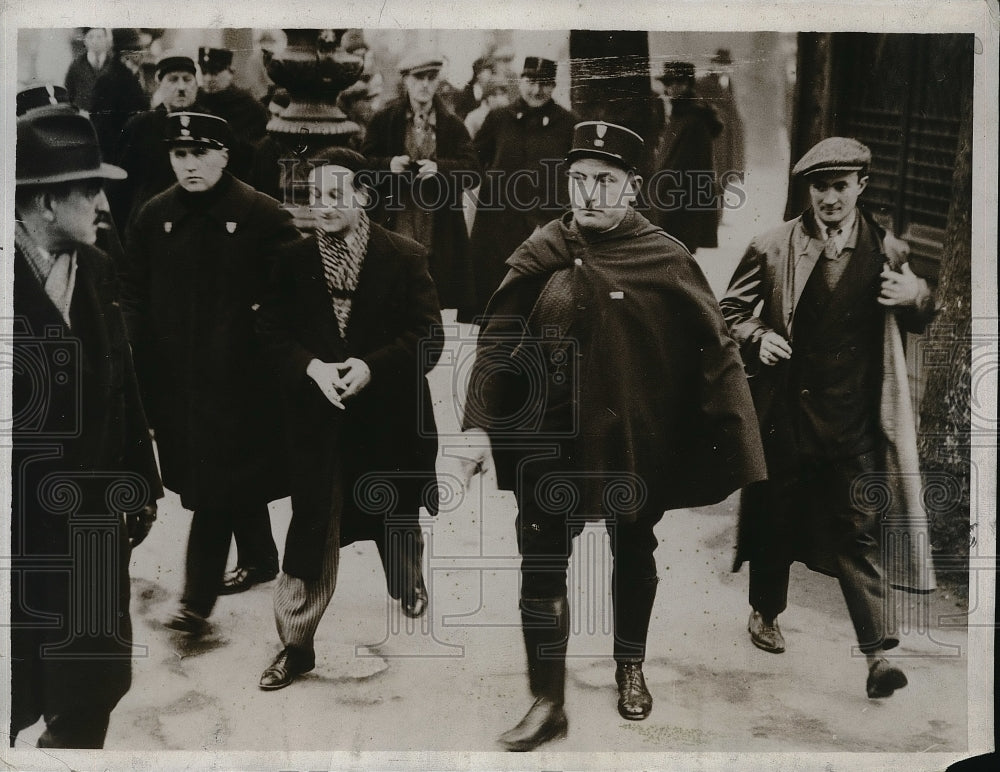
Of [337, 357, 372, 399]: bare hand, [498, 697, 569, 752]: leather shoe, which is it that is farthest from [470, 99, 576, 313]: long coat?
[498, 697, 569, 752]: leather shoe

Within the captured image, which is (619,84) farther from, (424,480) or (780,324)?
(424,480)

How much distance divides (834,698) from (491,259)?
88.0 inches

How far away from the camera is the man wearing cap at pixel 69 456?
391 centimetres

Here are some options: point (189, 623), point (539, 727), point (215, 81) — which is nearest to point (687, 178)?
point (215, 81)

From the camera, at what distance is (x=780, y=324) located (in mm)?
3930

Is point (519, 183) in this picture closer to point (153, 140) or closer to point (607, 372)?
point (607, 372)

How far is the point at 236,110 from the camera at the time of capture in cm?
389

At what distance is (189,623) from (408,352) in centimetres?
140

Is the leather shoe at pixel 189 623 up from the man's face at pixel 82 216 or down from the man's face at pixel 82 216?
down

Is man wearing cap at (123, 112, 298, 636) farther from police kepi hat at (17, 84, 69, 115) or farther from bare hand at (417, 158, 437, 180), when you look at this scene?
bare hand at (417, 158, 437, 180)

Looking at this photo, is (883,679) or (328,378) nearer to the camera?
(328,378)

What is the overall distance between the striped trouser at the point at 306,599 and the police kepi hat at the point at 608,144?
1.77 meters

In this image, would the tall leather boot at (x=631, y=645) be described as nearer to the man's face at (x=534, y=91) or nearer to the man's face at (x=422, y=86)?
the man's face at (x=534, y=91)

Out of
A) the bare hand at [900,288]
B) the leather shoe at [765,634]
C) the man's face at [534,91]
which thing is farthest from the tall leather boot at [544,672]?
the man's face at [534,91]
